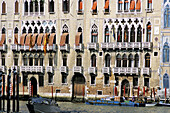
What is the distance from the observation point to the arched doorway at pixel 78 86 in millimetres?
51812

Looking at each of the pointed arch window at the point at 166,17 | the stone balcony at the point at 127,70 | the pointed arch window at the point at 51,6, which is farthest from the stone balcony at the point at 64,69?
the pointed arch window at the point at 166,17

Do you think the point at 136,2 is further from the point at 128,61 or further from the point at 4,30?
the point at 4,30

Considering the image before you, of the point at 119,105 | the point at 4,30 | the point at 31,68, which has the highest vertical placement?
the point at 4,30

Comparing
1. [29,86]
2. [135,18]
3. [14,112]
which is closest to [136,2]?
[135,18]

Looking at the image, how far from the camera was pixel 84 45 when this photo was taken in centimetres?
5134

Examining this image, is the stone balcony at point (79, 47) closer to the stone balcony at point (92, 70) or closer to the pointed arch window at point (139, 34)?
the stone balcony at point (92, 70)

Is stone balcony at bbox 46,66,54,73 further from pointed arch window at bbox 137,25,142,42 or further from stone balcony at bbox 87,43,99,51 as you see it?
pointed arch window at bbox 137,25,142,42

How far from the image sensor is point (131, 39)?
49781 millimetres

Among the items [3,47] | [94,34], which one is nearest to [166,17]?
[94,34]

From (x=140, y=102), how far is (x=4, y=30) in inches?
676

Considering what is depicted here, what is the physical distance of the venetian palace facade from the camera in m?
49.2

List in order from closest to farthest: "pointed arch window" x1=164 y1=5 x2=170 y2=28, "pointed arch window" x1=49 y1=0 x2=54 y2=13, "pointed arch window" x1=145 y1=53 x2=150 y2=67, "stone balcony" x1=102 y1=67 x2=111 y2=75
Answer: "pointed arch window" x1=164 y1=5 x2=170 y2=28 → "pointed arch window" x1=145 y1=53 x2=150 y2=67 → "stone balcony" x1=102 y1=67 x2=111 y2=75 → "pointed arch window" x1=49 y1=0 x2=54 y2=13

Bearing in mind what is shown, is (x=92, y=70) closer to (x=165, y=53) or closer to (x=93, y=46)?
(x=93, y=46)

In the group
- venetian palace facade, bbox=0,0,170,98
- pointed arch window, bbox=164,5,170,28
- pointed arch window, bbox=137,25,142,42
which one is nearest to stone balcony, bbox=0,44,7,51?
venetian palace facade, bbox=0,0,170,98
